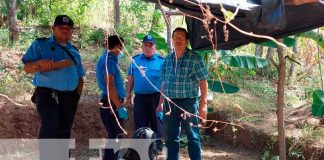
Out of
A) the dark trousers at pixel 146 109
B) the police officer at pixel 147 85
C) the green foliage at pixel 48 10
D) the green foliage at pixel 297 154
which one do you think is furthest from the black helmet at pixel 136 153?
the green foliage at pixel 48 10

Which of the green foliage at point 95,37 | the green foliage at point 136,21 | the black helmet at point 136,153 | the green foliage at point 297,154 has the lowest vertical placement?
the green foliage at point 297,154

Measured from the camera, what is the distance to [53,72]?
14.4 feet

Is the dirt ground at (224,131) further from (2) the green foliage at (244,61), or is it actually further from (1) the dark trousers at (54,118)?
(1) the dark trousers at (54,118)

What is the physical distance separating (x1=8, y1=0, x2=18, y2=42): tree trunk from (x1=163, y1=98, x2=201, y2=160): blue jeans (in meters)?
4.70

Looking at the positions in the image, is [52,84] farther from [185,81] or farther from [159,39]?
[159,39]

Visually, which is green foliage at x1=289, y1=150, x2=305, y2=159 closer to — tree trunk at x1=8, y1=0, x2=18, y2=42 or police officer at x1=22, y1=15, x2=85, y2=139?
police officer at x1=22, y1=15, x2=85, y2=139

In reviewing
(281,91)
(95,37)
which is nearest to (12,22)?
(95,37)

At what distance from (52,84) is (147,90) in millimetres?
1203

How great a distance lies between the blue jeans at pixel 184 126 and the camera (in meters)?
4.45

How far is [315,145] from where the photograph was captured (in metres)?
5.70

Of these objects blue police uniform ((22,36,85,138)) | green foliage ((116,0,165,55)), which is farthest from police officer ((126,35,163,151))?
green foliage ((116,0,165,55))

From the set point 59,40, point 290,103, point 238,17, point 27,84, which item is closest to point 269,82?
point 290,103

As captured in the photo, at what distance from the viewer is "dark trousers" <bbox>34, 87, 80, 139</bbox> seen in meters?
4.36

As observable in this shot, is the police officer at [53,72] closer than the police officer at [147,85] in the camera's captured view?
Yes
